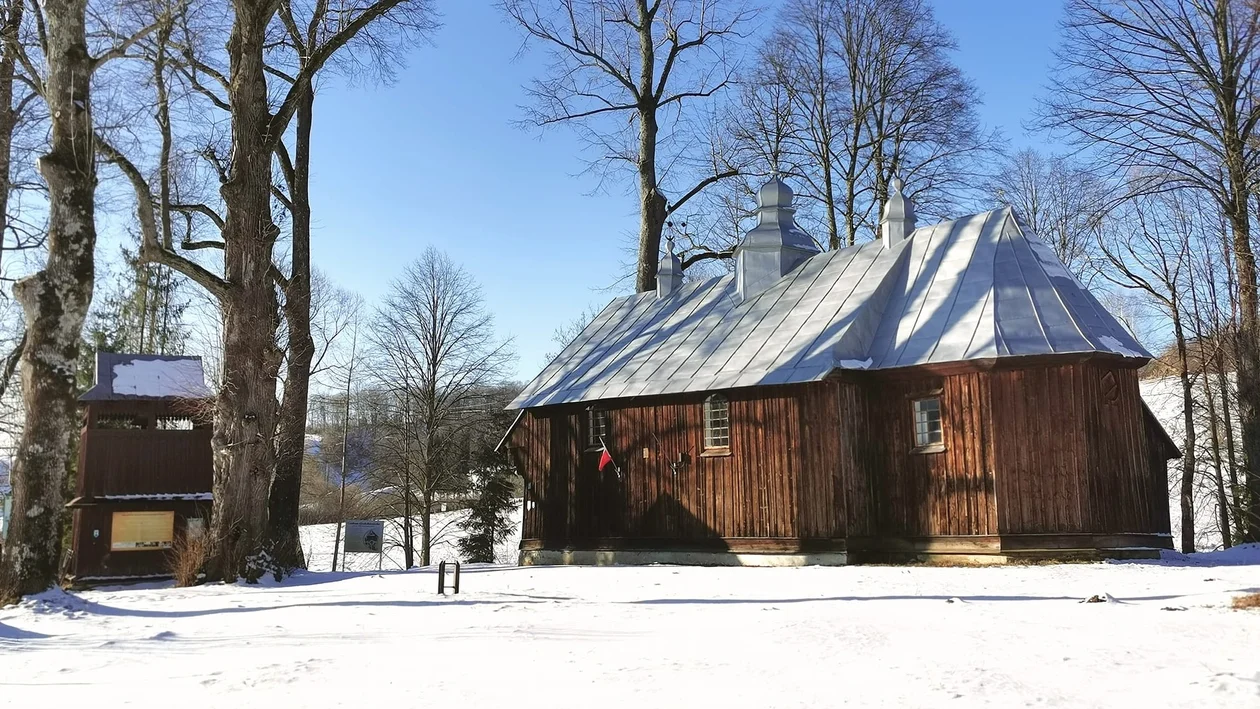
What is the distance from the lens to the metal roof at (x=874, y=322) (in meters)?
16.7

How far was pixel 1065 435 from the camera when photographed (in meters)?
15.9

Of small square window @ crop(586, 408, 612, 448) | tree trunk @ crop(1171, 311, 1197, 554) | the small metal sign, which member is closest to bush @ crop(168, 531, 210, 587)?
small square window @ crop(586, 408, 612, 448)

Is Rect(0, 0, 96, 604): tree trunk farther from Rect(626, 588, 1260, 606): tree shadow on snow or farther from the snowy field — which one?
Rect(626, 588, 1260, 606): tree shadow on snow

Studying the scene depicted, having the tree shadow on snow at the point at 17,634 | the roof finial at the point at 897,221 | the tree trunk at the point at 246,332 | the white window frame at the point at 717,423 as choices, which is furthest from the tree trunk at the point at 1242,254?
the tree shadow on snow at the point at 17,634

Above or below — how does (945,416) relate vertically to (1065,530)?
above

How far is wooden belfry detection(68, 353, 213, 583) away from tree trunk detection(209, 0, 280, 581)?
14.3 ft

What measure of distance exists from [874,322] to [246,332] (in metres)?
11.2

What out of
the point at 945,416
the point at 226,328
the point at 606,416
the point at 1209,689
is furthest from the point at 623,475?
the point at 1209,689

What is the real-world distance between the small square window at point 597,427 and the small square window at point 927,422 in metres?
6.46

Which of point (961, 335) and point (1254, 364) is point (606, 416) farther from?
point (1254, 364)

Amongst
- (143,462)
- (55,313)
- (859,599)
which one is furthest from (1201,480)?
(55,313)

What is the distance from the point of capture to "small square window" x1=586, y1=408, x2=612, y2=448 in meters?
20.8

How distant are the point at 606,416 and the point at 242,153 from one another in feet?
29.0

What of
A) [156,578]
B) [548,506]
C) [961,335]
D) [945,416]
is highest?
[961,335]
